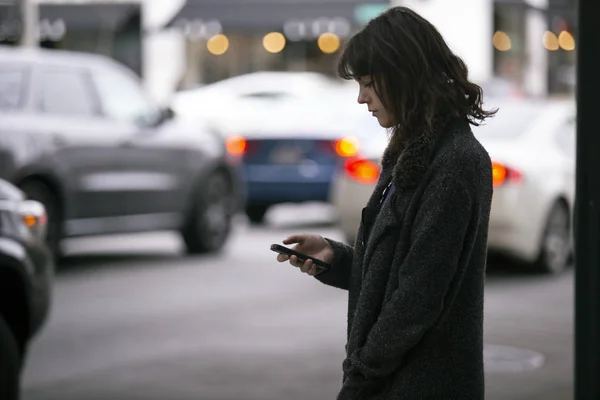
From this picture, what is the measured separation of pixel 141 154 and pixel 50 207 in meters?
1.39

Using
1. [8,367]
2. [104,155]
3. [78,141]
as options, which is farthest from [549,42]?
[8,367]

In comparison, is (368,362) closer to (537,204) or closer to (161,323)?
(161,323)

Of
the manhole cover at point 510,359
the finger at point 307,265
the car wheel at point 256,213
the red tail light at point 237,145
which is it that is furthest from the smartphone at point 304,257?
the car wheel at point 256,213

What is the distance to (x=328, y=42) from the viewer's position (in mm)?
38156

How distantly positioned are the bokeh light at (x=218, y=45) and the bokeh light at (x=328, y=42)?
2623 mm

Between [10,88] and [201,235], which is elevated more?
[10,88]

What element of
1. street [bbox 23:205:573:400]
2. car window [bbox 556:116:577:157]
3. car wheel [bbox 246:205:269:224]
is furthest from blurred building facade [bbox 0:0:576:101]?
street [bbox 23:205:573:400]

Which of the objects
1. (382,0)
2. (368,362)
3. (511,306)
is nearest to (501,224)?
(511,306)

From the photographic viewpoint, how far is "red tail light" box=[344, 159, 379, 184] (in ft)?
37.9

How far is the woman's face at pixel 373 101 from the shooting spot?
308 centimetres

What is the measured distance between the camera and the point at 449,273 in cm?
294

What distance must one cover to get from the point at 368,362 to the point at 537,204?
8.49 m

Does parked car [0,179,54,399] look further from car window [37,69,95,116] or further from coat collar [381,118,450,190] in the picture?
car window [37,69,95,116]

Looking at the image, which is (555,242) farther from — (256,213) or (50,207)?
(256,213)
